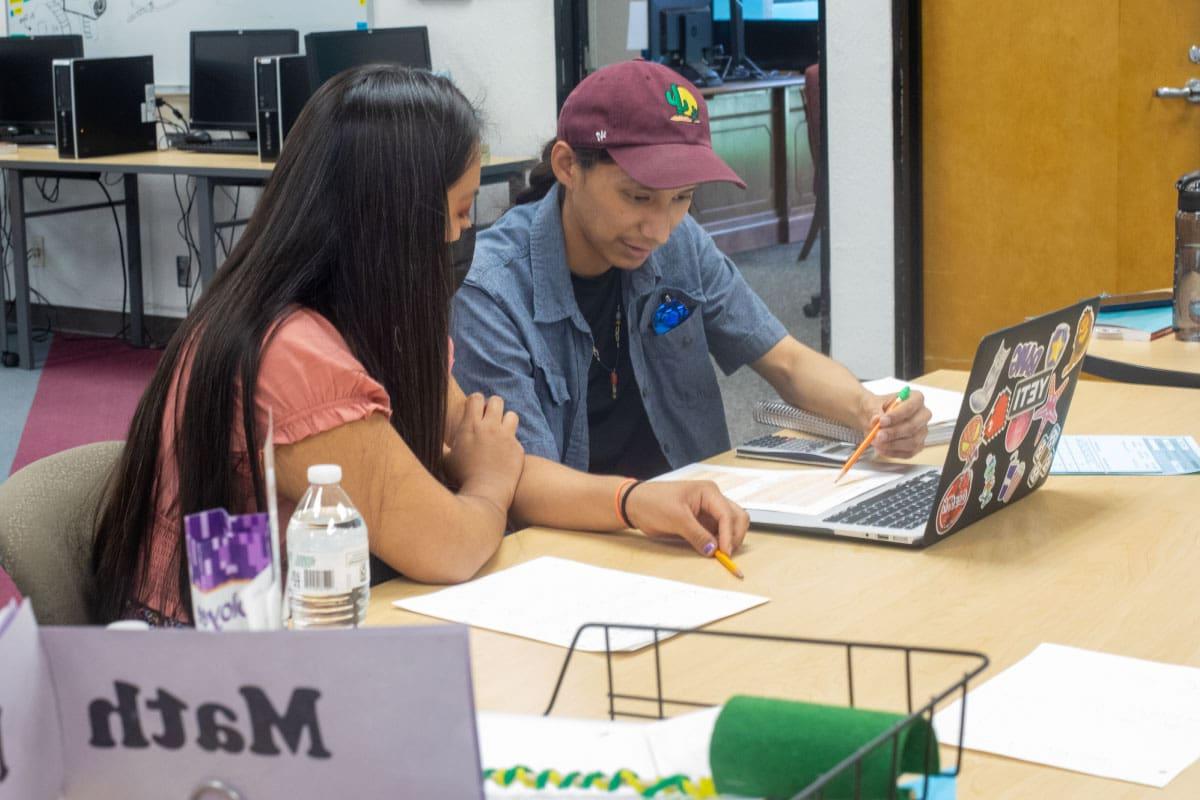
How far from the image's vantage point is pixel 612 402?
6.77 feet

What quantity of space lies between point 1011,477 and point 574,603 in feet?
Answer: 1.74

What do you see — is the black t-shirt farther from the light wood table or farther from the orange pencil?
the light wood table

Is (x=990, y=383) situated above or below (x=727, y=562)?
above

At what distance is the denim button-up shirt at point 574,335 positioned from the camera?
5.93ft

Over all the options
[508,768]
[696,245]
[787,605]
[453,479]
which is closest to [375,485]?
[453,479]

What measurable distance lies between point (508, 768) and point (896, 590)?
0.75 metres

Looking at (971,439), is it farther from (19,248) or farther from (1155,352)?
(19,248)

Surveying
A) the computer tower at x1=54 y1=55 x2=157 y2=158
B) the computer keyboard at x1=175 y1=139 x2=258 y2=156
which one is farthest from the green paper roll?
the computer tower at x1=54 y1=55 x2=157 y2=158

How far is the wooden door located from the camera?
369cm

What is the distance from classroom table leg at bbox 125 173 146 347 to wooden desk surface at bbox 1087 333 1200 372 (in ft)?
13.5

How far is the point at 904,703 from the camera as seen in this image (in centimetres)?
105

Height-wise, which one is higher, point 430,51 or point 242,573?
point 430,51

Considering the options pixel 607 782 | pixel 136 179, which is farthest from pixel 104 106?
pixel 607 782

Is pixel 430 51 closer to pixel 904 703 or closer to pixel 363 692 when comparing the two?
pixel 904 703
